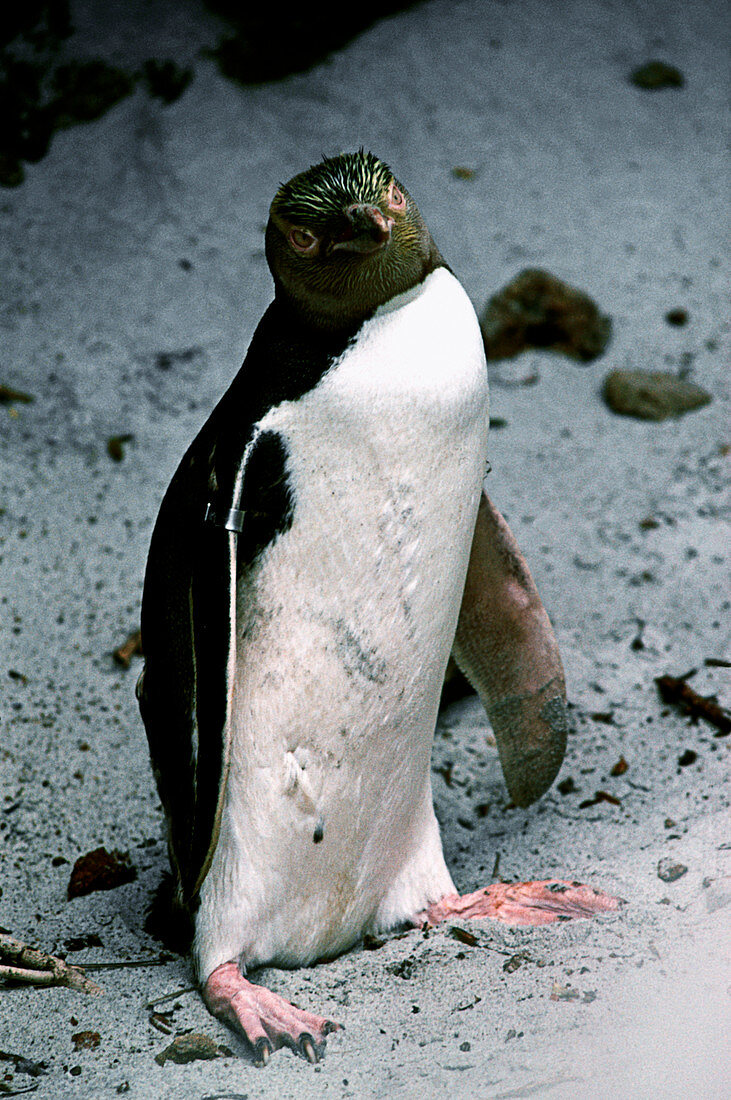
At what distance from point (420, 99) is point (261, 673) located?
3166 mm

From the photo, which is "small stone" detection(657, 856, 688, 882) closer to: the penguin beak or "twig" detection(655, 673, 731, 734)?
"twig" detection(655, 673, 731, 734)

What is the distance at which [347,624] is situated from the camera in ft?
5.94

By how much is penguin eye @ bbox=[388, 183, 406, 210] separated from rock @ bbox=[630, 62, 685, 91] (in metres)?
3.11

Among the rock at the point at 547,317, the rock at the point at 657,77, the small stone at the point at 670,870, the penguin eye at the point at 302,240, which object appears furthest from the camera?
the rock at the point at 657,77

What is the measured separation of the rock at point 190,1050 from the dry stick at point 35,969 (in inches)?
8.8

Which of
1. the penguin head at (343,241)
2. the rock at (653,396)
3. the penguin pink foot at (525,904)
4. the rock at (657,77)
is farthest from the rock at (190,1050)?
the rock at (657,77)

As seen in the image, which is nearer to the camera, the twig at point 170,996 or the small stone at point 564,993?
the small stone at point 564,993

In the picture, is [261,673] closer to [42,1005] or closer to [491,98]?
[42,1005]

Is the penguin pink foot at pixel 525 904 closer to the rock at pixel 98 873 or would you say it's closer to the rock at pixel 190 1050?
the rock at pixel 190 1050

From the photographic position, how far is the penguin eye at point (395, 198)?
173cm

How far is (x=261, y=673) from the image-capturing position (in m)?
1.83

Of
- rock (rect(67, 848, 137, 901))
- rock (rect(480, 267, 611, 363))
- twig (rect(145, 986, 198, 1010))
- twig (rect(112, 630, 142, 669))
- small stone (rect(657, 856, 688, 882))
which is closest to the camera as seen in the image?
twig (rect(145, 986, 198, 1010))

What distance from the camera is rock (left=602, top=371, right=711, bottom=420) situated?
11.7 ft

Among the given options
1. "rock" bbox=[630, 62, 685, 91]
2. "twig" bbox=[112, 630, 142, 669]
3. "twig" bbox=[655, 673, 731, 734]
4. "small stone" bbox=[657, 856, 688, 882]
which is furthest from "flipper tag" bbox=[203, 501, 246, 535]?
"rock" bbox=[630, 62, 685, 91]
